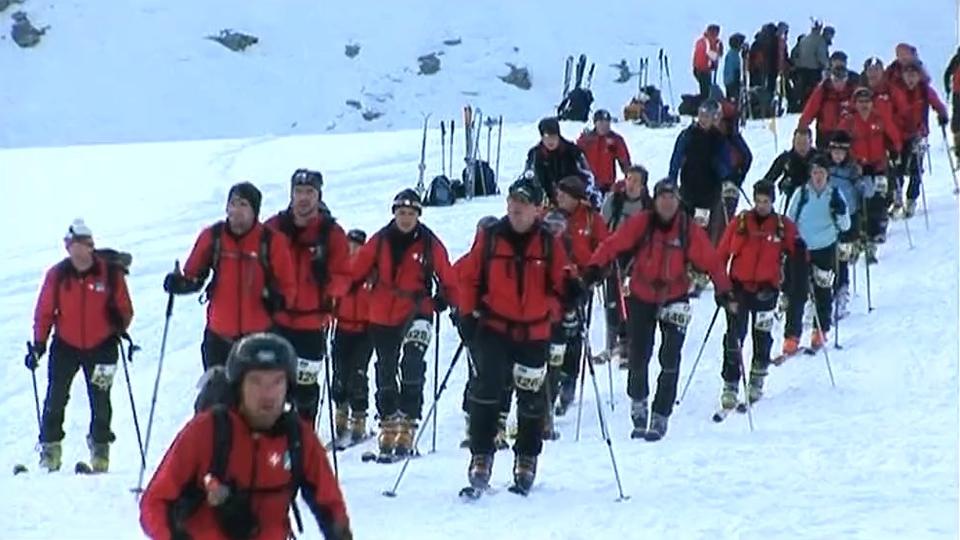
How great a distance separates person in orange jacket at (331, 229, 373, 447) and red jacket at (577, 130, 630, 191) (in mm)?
5253

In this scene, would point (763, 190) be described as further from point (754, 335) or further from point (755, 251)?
point (754, 335)

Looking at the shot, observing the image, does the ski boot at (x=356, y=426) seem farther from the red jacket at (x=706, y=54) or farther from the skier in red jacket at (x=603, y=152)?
the red jacket at (x=706, y=54)

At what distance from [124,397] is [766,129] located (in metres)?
15.2

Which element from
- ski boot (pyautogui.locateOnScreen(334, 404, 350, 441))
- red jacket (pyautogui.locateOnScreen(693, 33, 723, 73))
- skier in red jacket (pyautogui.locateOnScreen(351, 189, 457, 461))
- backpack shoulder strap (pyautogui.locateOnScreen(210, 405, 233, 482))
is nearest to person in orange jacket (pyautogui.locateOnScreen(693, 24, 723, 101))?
red jacket (pyautogui.locateOnScreen(693, 33, 723, 73))

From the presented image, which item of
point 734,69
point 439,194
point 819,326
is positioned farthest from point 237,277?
point 734,69

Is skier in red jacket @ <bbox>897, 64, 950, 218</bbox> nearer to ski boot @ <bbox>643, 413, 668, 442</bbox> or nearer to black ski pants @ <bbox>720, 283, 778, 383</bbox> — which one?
black ski pants @ <bbox>720, 283, 778, 383</bbox>

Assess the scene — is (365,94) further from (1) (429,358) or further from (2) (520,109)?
(1) (429,358)

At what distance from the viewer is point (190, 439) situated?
5301 millimetres

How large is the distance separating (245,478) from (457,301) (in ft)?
15.8

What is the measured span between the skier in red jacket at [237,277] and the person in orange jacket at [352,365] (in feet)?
5.00

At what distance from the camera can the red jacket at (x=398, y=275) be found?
10.7 m

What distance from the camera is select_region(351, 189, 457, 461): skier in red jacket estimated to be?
35.0 feet

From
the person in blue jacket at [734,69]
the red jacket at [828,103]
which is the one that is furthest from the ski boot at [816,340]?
the person in blue jacket at [734,69]

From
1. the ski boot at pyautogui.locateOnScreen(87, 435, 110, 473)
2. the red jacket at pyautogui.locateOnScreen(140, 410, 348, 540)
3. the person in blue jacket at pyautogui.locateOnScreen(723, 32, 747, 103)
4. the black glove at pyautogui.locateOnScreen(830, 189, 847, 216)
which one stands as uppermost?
the person in blue jacket at pyautogui.locateOnScreen(723, 32, 747, 103)
